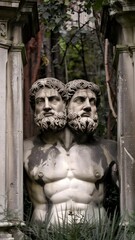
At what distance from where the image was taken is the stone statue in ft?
32.1

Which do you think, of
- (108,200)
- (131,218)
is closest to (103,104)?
(108,200)

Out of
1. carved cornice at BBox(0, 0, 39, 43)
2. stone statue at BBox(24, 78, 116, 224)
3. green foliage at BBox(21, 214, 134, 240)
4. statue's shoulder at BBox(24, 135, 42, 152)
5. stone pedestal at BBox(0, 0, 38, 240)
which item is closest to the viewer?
green foliage at BBox(21, 214, 134, 240)

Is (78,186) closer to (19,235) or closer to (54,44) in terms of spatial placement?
(19,235)

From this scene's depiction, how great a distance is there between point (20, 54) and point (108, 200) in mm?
1933

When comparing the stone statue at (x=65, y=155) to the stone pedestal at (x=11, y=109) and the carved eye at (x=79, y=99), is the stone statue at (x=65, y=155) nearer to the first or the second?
the carved eye at (x=79, y=99)

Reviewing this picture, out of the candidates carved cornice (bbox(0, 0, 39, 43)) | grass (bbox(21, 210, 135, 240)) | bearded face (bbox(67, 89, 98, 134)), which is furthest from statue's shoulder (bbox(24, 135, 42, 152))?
carved cornice (bbox(0, 0, 39, 43))

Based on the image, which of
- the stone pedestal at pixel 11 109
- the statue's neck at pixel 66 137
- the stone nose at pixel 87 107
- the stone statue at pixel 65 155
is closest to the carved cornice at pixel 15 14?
the stone pedestal at pixel 11 109

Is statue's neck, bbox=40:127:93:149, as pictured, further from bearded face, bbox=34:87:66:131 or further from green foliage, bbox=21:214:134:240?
green foliage, bbox=21:214:134:240

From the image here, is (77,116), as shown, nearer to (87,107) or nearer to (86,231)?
(87,107)

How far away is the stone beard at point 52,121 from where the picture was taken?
9859mm

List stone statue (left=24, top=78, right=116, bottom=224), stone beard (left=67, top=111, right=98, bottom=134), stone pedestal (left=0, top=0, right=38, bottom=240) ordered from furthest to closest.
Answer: stone beard (left=67, top=111, right=98, bottom=134) < stone statue (left=24, top=78, right=116, bottom=224) < stone pedestal (left=0, top=0, right=38, bottom=240)

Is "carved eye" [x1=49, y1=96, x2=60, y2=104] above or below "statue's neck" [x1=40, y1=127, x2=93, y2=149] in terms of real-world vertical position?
above

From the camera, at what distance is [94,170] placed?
390 inches

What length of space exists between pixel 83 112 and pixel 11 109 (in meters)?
0.80
